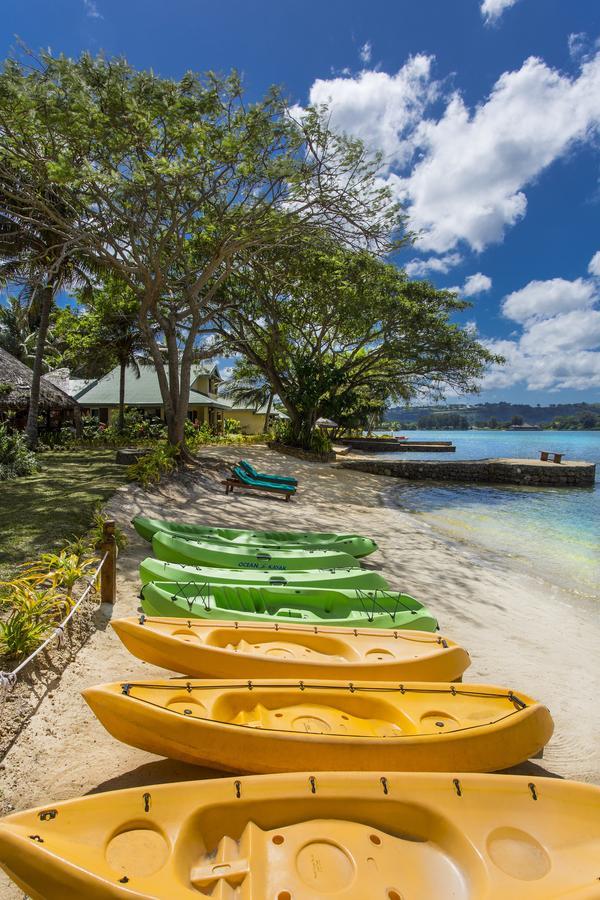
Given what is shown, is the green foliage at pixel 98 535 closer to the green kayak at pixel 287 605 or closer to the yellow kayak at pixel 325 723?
the green kayak at pixel 287 605

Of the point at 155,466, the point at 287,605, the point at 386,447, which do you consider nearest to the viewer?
the point at 287,605

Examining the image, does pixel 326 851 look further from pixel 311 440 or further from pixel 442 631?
pixel 311 440

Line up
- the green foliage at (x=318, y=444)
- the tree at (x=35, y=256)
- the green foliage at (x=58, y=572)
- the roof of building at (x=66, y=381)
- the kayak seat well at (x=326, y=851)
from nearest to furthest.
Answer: the kayak seat well at (x=326, y=851)
the green foliage at (x=58, y=572)
the tree at (x=35, y=256)
the green foliage at (x=318, y=444)
the roof of building at (x=66, y=381)

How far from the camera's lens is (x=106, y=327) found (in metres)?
22.2

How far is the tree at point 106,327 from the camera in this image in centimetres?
1983

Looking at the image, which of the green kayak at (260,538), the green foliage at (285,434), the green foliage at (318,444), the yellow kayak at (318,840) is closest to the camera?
the yellow kayak at (318,840)

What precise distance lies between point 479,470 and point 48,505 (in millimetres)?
22271

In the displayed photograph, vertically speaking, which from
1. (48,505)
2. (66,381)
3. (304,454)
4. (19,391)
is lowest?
(48,505)

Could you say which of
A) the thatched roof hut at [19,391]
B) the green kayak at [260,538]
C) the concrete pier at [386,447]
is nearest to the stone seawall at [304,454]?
the thatched roof hut at [19,391]

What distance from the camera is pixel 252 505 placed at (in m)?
12.6

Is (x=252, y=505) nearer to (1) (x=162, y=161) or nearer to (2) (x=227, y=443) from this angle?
(1) (x=162, y=161)

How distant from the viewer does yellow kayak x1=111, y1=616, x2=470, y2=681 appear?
3.65 metres

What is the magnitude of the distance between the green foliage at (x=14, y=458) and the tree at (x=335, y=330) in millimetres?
10517

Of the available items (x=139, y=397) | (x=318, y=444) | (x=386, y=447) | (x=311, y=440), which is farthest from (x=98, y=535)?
(x=386, y=447)
